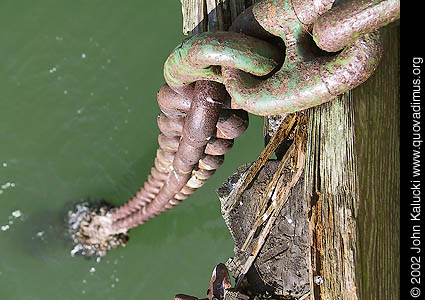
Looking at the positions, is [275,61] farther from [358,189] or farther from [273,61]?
[358,189]

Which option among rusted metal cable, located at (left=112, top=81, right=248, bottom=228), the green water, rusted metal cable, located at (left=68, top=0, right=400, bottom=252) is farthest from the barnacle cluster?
rusted metal cable, located at (left=68, top=0, right=400, bottom=252)

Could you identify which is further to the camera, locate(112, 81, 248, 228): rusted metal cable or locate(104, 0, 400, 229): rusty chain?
locate(112, 81, 248, 228): rusted metal cable

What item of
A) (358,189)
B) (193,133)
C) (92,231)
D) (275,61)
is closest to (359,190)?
(358,189)

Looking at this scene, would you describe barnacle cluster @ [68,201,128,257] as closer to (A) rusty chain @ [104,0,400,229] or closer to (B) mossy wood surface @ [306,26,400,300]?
(A) rusty chain @ [104,0,400,229]

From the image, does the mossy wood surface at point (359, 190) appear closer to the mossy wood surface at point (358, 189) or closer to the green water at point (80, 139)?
the mossy wood surface at point (358, 189)

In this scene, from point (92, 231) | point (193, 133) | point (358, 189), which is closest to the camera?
point (358, 189)

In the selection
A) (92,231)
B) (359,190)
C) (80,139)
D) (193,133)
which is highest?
(80,139)
